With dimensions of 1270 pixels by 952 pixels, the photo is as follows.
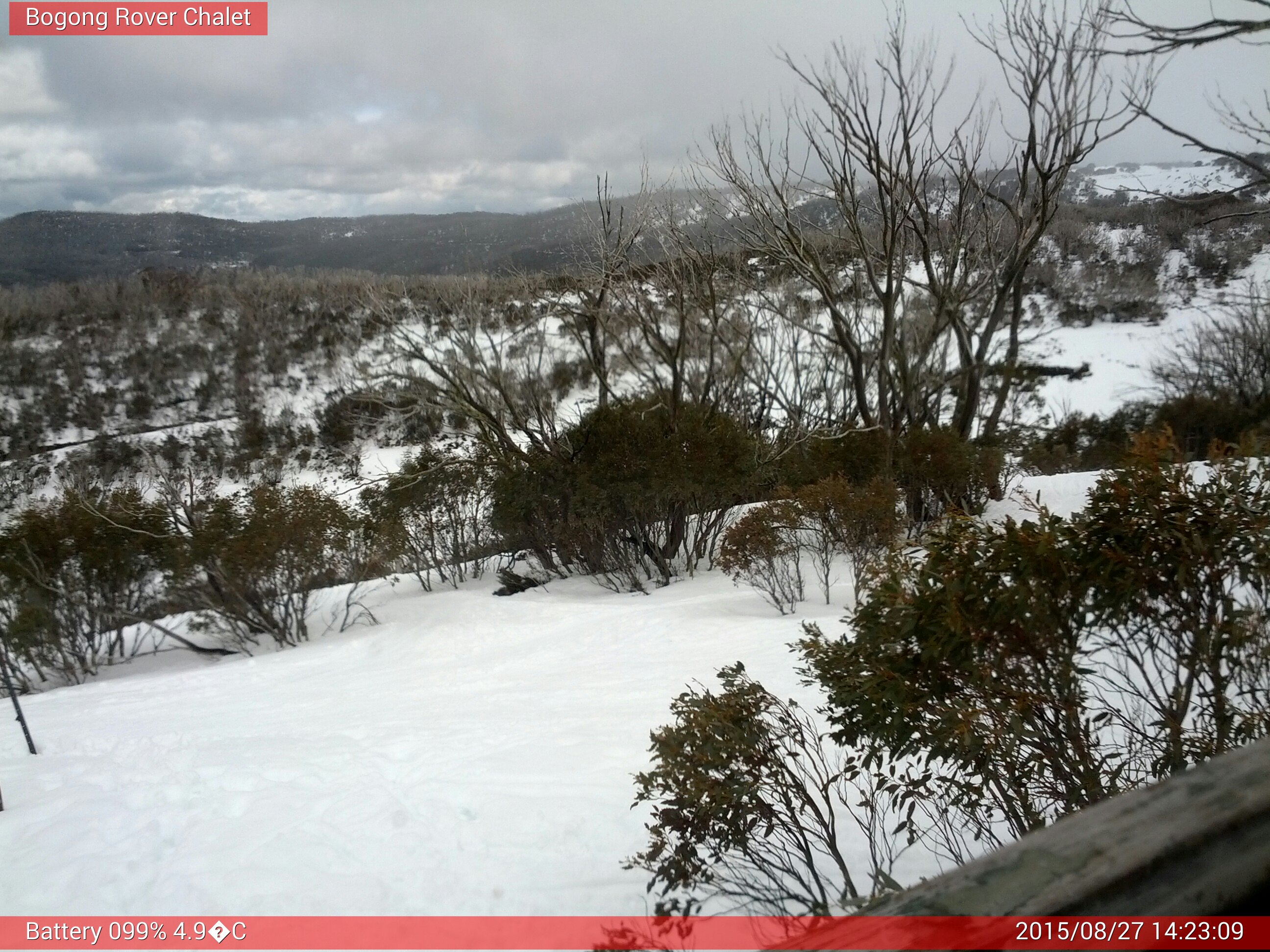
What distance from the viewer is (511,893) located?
292 cm

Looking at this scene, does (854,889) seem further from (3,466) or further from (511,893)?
(3,466)

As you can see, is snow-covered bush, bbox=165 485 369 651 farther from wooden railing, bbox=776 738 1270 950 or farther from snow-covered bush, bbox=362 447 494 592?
wooden railing, bbox=776 738 1270 950

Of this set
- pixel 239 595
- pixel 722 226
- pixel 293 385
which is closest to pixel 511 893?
pixel 239 595

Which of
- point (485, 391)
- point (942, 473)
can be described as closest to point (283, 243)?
point (485, 391)

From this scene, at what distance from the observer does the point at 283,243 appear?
151 ft

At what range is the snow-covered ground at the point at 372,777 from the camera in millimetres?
3021

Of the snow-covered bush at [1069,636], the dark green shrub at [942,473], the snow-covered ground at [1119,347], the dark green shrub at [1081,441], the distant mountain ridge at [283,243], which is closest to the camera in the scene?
the snow-covered bush at [1069,636]

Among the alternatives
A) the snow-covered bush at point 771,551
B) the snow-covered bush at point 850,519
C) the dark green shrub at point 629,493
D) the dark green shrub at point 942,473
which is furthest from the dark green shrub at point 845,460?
the snow-covered bush at point 771,551

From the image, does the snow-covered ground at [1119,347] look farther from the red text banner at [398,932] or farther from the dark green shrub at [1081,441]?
the red text banner at [398,932]

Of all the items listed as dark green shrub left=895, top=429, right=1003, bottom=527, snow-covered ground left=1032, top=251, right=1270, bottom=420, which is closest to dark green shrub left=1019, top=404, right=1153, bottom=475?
snow-covered ground left=1032, top=251, right=1270, bottom=420

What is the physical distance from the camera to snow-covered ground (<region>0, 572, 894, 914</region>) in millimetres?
3021

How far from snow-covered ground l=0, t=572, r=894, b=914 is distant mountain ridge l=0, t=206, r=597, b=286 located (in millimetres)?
9773

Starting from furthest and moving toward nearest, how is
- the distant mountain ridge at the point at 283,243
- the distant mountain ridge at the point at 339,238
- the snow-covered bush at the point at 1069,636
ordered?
the distant mountain ridge at the point at 283,243 → the distant mountain ridge at the point at 339,238 → the snow-covered bush at the point at 1069,636

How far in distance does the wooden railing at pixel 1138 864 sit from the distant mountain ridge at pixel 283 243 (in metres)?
14.2
